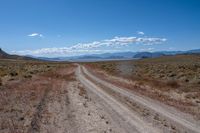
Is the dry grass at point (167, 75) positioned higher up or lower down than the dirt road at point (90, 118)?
lower down

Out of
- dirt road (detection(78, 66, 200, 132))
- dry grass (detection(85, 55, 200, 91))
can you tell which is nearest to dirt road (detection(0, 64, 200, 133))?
dirt road (detection(78, 66, 200, 132))

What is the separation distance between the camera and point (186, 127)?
11.1 m

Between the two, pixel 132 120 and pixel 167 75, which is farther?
pixel 167 75

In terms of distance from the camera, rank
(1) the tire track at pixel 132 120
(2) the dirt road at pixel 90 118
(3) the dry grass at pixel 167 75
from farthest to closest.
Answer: (3) the dry grass at pixel 167 75 → (2) the dirt road at pixel 90 118 → (1) the tire track at pixel 132 120

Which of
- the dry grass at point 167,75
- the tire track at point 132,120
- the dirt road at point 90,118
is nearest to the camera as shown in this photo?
the tire track at point 132,120

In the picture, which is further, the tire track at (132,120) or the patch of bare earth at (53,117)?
the patch of bare earth at (53,117)

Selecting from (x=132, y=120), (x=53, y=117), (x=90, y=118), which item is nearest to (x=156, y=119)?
(x=132, y=120)

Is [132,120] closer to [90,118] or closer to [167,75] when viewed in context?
[90,118]

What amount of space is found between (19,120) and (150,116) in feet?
20.0

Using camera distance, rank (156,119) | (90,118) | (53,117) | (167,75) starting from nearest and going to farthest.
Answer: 1. (156,119)
2. (90,118)
3. (53,117)
4. (167,75)

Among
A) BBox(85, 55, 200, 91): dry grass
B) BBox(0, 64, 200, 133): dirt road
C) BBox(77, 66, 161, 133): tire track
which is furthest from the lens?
BBox(85, 55, 200, 91): dry grass

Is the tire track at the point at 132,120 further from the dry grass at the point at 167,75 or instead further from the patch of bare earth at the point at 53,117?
the dry grass at the point at 167,75

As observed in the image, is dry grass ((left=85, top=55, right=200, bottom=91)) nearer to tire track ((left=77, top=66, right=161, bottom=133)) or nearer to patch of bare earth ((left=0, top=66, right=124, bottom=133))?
→ tire track ((left=77, top=66, right=161, bottom=133))

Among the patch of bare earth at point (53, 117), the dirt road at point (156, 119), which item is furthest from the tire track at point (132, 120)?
the patch of bare earth at point (53, 117)
